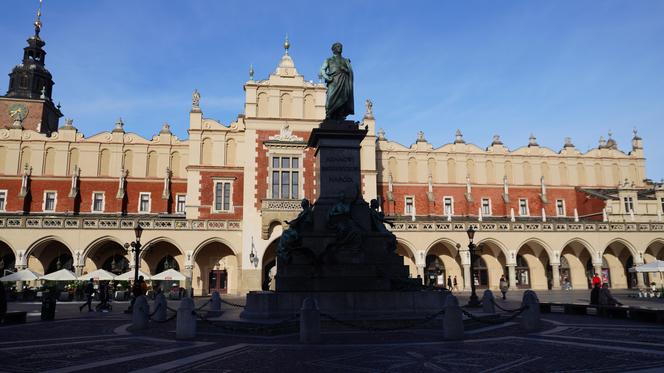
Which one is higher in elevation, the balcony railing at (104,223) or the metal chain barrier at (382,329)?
the balcony railing at (104,223)

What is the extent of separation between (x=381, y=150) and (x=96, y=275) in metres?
25.0

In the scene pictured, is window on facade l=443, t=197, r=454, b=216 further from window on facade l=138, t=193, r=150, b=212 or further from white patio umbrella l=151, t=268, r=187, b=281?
window on facade l=138, t=193, r=150, b=212

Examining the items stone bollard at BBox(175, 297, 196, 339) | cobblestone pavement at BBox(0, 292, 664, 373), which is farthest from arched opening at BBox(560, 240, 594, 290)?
stone bollard at BBox(175, 297, 196, 339)

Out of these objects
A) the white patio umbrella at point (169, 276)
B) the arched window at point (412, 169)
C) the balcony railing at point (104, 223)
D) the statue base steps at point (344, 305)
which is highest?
the arched window at point (412, 169)

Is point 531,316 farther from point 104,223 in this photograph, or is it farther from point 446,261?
point 104,223

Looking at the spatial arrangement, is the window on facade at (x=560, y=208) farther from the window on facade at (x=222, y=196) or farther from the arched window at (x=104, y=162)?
the arched window at (x=104, y=162)

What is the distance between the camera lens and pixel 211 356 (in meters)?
8.81

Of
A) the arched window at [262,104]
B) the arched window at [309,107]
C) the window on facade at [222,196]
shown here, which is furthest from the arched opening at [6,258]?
the arched window at [309,107]

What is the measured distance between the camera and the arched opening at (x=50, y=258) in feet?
117

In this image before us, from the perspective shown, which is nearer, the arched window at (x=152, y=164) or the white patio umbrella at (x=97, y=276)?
the white patio umbrella at (x=97, y=276)

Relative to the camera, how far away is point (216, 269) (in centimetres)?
3781

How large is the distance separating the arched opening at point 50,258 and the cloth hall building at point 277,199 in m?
0.11

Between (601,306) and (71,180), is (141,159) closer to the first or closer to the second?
(71,180)

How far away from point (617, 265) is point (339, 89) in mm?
36434
